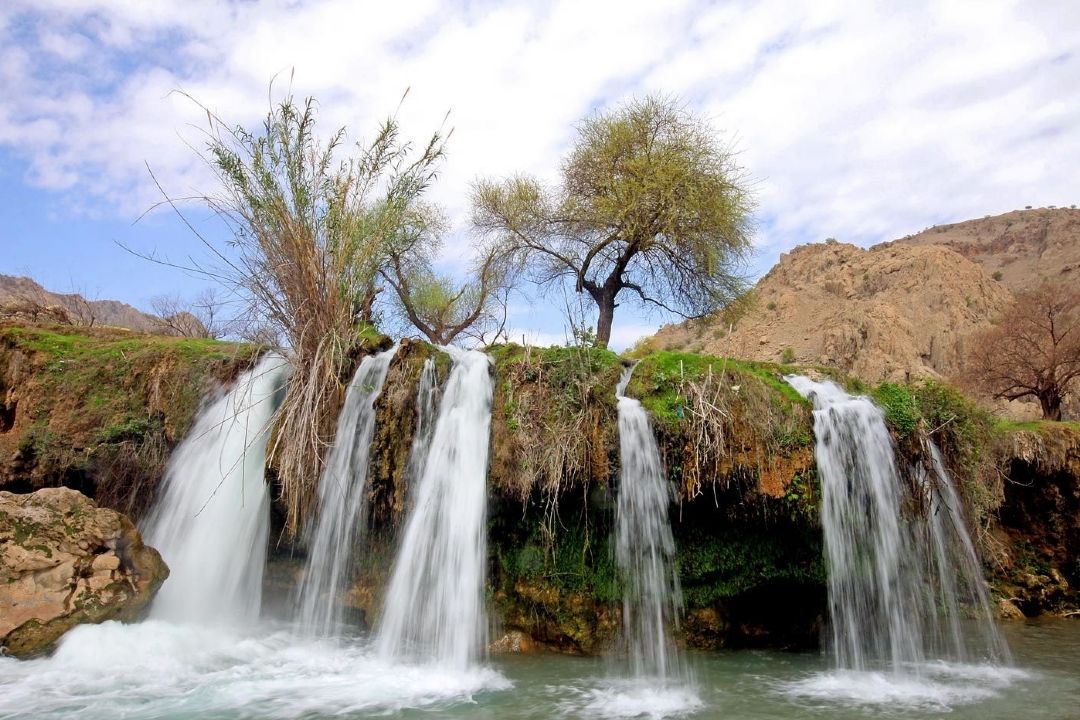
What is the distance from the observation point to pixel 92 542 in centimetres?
773

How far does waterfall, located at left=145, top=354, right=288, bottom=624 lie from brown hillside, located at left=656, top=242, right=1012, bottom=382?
72.9 ft

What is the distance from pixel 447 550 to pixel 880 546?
204 inches

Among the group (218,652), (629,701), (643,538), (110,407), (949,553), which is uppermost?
(110,407)

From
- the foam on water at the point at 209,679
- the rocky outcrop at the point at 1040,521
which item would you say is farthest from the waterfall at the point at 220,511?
the rocky outcrop at the point at 1040,521

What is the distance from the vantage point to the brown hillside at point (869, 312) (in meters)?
30.3

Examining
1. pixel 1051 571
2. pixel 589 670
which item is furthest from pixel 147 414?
pixel 1051 571

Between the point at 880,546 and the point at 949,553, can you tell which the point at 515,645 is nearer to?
the point at 880,546

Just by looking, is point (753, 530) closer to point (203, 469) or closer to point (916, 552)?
point (916, 552)

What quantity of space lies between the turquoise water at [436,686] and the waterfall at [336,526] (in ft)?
1.70

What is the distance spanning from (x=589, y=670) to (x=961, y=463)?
542 cm

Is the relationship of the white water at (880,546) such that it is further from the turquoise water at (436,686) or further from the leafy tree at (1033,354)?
the leafy tree at (1033,354)

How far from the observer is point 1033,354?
21.6 metres

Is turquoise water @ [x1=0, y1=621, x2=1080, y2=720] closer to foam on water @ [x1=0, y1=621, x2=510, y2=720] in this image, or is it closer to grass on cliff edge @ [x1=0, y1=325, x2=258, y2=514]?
foam on water @ [x1=0, y1=621, x2=510, y2=720]

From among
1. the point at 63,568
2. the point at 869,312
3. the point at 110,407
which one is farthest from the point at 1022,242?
the point at 63,568
